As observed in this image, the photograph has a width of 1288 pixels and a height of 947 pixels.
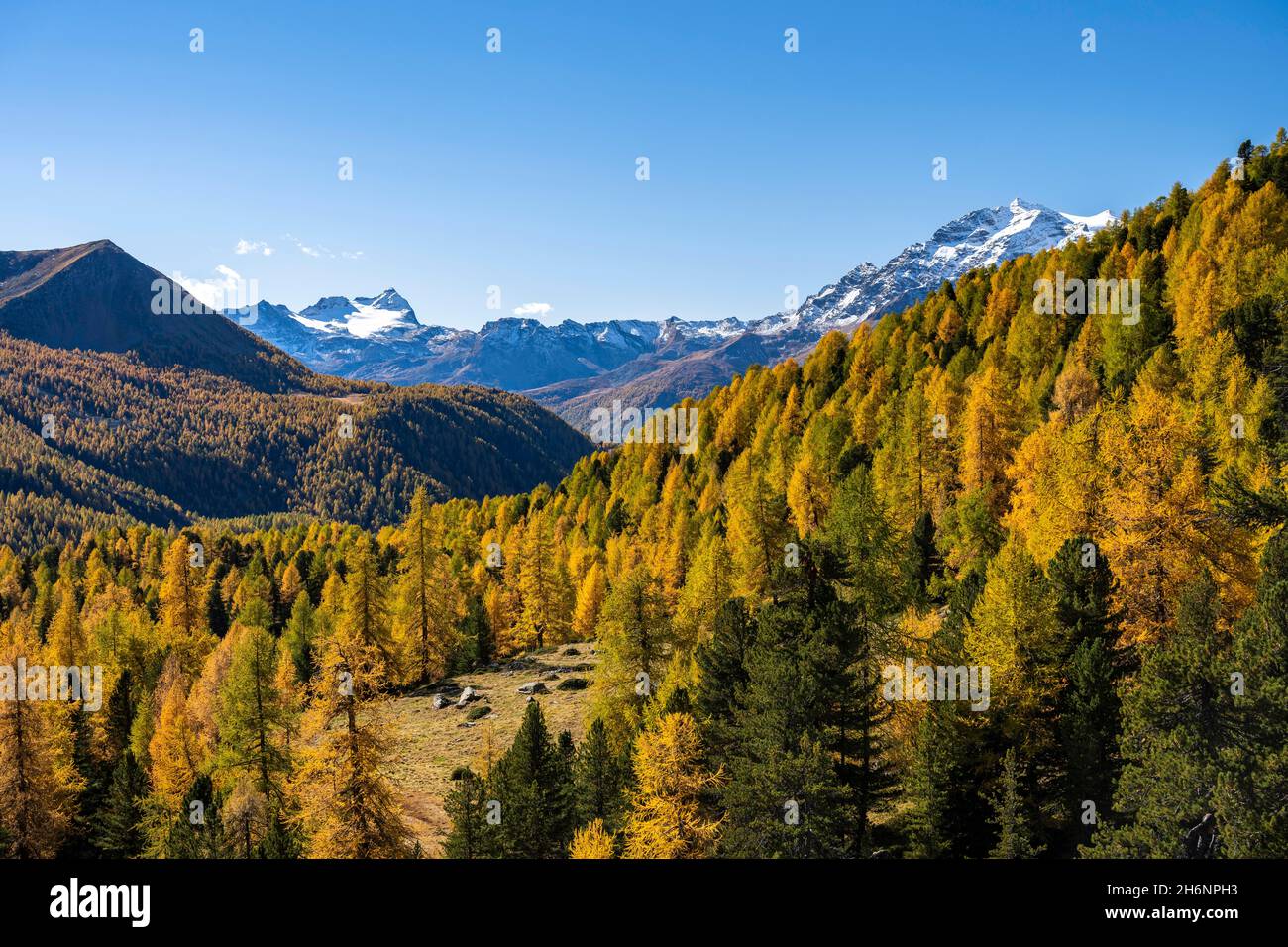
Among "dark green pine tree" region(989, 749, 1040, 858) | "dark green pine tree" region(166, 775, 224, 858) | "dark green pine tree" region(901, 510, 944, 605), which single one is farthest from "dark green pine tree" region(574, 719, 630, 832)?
"dark green pine tree" region(901, 510, 944, 605)

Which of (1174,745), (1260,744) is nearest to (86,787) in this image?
(1174,745)

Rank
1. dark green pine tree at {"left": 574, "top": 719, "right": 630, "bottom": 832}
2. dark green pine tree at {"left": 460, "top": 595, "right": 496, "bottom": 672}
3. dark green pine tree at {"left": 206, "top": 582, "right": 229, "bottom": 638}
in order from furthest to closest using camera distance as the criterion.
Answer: dark green pine tree at {"left": 206, "top": 582, "right": 229, "bottom": 638}
dark green pine tree at {"left": 460, "top": 595, "right": 496, "bottom": 672}
dark green pine tree at {"left": 574, "top": 719, "right": 630, "bottom": 832}

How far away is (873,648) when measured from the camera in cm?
3828

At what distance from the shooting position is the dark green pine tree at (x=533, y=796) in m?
33.2

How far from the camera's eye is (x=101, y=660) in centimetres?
6856

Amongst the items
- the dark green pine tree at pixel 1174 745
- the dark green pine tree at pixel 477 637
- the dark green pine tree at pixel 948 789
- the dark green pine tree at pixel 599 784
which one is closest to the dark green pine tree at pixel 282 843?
the dark green pine tree at pixel 599 784

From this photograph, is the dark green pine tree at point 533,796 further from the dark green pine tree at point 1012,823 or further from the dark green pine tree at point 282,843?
the dark green pine tree at point 1012,823

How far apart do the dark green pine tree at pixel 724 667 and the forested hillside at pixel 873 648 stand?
17 centimetres

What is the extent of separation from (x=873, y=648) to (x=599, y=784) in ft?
48.9

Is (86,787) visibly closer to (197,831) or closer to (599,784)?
(197,831)

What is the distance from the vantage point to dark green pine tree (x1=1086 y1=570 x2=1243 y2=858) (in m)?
19.8

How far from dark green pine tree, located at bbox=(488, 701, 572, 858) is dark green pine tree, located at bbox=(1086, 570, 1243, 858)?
21.8 metres

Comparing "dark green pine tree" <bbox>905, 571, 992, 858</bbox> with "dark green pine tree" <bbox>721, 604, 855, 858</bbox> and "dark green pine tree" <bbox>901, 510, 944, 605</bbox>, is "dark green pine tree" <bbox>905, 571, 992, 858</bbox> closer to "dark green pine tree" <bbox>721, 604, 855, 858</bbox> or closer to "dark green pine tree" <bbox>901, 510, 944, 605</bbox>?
"dark green pine tree" <bbox>721, 604, 855, 858</bbox>

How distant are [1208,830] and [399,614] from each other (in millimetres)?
63501
